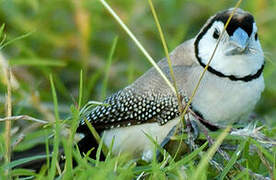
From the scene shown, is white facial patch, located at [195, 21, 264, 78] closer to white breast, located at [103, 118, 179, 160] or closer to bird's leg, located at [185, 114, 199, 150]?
white breast, located at [103, 118, 179, 160]

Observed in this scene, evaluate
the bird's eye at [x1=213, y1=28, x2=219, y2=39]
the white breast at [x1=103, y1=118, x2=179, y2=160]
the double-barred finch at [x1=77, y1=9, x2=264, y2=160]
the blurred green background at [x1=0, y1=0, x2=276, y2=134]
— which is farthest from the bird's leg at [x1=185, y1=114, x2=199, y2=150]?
the blurred green background at [x1=0, y1=0, x2=276, y2=134]

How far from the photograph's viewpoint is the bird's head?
141 inches

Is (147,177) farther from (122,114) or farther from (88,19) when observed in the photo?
(88,19)

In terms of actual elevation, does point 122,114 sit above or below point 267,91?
above

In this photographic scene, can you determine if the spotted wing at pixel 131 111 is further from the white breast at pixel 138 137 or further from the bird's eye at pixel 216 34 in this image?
the bird's eye at pixel 216 34

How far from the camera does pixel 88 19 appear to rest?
5.94m

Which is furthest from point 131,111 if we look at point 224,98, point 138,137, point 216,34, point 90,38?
point 90,38

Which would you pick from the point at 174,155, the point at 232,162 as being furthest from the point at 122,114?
the point at 232,162

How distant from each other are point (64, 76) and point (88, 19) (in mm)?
729

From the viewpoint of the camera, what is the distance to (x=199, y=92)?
368 centimetres

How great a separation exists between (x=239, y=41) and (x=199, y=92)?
1.21 ft

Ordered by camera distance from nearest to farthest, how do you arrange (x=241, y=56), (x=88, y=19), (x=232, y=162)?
1. (x=232, y=162)
2. (x=241, y=56)
3. (x=88, y=19)

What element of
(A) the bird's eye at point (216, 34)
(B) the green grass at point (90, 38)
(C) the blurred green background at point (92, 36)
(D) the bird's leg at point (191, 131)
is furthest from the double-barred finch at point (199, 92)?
(C) the blurred green background at point (92, 36)

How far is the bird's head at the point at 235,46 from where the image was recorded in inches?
141
